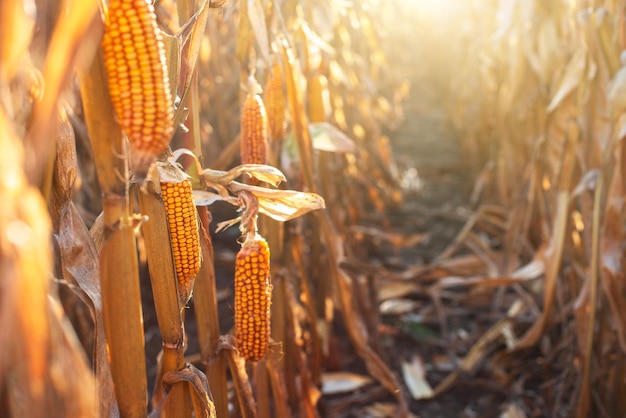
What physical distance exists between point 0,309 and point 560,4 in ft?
12.7

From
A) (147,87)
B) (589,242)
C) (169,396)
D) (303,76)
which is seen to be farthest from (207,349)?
(589,242)

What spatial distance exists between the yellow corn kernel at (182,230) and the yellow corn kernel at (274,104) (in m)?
1.03

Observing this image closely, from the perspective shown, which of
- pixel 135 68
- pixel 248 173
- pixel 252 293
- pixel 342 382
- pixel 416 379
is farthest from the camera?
pixel 416 379

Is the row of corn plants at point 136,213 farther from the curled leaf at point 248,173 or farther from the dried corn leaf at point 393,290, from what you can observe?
the dried corn leaf at point 393,290

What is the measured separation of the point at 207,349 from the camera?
1.83m

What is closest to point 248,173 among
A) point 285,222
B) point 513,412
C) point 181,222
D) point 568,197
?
point 181,222

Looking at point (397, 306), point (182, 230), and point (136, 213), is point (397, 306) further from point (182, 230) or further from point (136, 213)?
point (182, 230)

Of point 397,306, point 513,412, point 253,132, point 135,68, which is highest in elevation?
point 135,68

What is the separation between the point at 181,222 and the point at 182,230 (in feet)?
0.06

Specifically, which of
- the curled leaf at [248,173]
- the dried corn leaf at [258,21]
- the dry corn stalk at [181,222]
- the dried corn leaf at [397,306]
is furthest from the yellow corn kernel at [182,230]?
the dried corn leaf at [397,306]

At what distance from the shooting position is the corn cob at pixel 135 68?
1106 millimetres

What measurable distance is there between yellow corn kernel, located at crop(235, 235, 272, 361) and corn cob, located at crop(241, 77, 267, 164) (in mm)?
485

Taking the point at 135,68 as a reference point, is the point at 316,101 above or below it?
below

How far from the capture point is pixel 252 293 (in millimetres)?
1582
